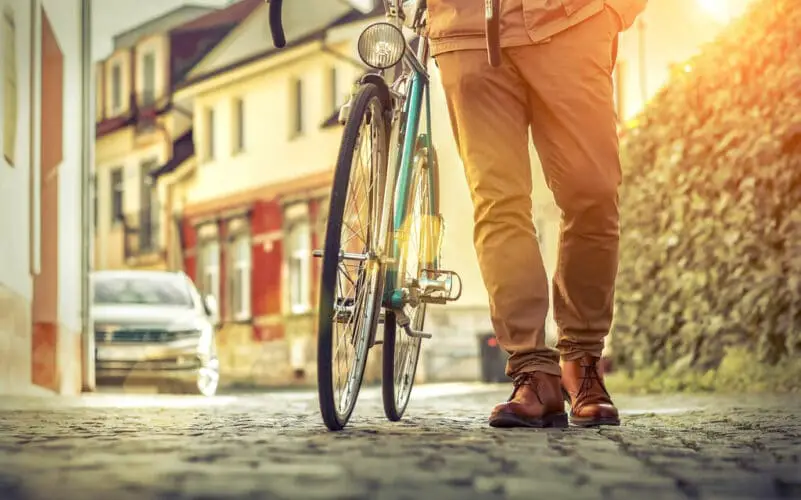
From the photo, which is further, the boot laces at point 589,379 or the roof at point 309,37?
the roof at point 309,37

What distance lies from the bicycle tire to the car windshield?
12306 mm

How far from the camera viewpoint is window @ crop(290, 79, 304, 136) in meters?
30.2

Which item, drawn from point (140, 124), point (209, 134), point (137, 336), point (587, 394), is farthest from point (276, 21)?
point (140, 124)

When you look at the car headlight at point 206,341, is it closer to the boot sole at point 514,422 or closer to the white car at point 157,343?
the white car at point 157,343

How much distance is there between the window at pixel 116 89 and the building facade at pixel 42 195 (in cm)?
2563

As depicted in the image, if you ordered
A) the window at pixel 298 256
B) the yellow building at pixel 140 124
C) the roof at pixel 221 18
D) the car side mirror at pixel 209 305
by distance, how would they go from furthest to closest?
1. the roof at pixel 221 18
2. the yellow building at pixel 140 124
3. the window at pixel 298 256
4. the car side mirror at pixel 209 305

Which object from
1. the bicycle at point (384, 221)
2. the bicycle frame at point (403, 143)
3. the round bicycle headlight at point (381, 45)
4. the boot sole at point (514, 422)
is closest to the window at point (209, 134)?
the bicycle at point (384, 221)

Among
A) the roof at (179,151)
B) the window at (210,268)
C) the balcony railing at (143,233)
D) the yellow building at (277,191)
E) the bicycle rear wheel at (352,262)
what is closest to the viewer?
the bicycle rear wheel at (352,262)

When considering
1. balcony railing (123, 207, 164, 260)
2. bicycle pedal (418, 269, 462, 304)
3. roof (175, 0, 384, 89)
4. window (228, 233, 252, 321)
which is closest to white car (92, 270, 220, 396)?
roof (175, 0, 384, 89)

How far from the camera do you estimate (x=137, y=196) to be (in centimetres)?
3781

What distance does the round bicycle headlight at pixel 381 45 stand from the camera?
4.53m

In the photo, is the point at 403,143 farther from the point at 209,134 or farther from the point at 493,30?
the point at 209,134

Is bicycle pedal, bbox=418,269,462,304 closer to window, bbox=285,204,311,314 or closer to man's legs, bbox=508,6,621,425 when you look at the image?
man's legs, bbox=508,6,621,425

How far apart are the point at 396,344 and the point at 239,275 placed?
28831 millimetres
